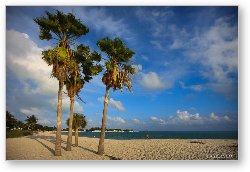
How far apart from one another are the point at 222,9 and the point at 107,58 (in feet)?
14.6

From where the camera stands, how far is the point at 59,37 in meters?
10.6

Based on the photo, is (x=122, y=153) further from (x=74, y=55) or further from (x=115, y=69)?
(x=74, y=55)

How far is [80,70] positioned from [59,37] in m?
1.89

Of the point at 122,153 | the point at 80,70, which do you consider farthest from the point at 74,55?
the point at 122,153

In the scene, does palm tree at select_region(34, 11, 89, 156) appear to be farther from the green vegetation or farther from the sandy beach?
the sandy beach

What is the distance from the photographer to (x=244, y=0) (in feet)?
31.0

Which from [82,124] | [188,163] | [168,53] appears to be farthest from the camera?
[82,124]

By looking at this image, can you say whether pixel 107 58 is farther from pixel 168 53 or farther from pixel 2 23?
pixel 2 23

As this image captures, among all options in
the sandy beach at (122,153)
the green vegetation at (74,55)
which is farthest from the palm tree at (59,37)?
the sandy beach at (122,153)

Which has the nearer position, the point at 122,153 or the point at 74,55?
the point at 74,55

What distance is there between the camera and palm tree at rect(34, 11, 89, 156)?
10117 mm

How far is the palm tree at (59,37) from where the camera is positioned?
1012 cm

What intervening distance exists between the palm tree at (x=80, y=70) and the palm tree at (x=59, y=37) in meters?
0.47
